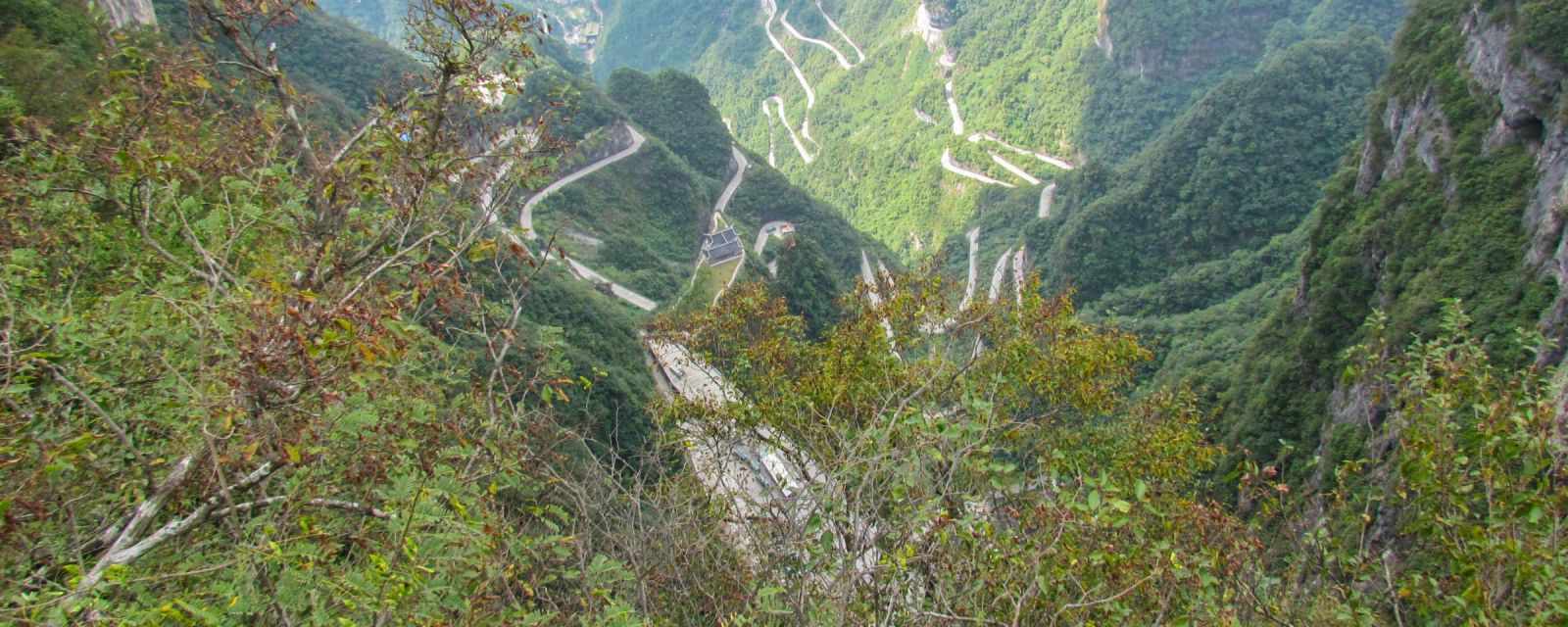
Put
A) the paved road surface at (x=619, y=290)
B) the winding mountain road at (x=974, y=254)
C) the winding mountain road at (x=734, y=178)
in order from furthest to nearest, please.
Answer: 1. the winding mountain road at (x=734, y=178)
2. the winding mountain road at (x=974, y=254)
3. the paved road surface at (x=619, y=290)

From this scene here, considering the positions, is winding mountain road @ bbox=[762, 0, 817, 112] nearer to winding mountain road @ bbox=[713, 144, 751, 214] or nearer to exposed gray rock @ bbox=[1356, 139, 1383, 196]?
winding mountain road @ bbox=[713, 144, 751, 214]

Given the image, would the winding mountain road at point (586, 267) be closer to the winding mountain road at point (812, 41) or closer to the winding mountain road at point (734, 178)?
the winding mountain road at point (734, 178)

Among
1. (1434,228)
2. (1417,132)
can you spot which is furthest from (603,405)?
(1417,132)

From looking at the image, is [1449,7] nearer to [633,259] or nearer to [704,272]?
[704,272]

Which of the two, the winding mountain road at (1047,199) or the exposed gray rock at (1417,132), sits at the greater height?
the exposed gray rock at (1417,132)

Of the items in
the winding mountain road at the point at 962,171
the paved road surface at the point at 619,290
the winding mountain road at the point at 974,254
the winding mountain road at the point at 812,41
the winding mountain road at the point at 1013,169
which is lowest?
the winding mountain road at the point at 974,254

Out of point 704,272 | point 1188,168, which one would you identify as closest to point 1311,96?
point 1188,168

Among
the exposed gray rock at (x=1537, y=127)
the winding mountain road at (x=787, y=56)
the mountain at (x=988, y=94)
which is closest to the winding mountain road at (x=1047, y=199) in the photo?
the mountain at (x=988, y=94)

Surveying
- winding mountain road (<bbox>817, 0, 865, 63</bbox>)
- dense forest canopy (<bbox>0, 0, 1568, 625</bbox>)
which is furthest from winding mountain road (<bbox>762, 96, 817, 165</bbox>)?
dense forest canopy (<bbox>0, 0, 1568, 625</bbox>)
